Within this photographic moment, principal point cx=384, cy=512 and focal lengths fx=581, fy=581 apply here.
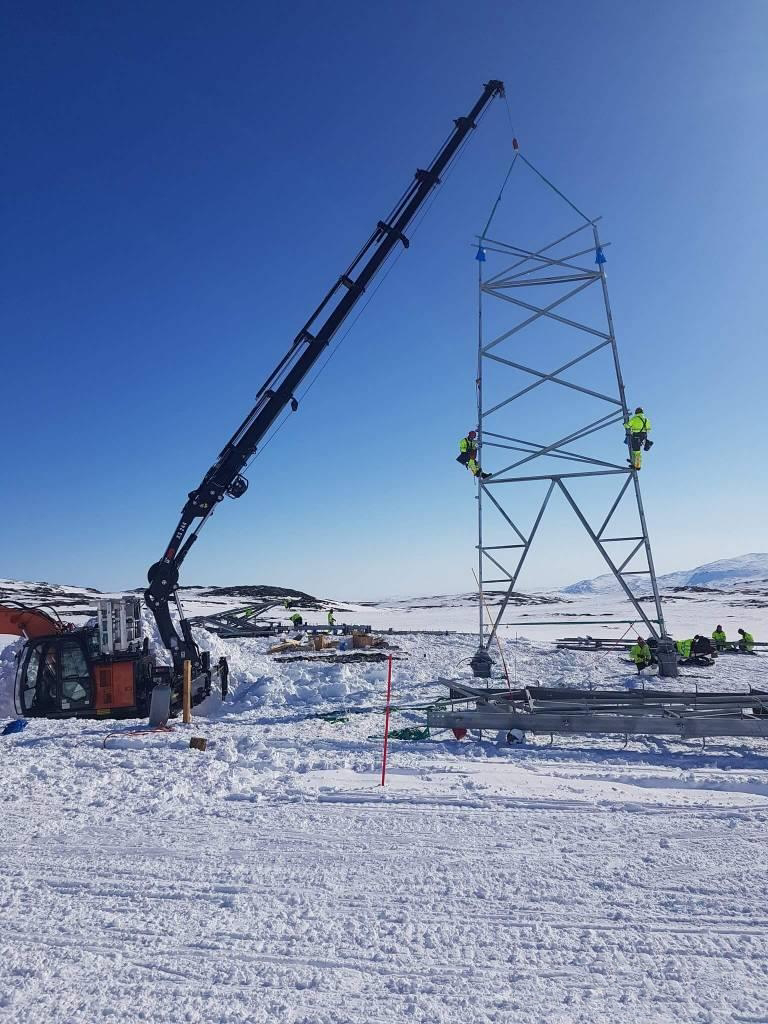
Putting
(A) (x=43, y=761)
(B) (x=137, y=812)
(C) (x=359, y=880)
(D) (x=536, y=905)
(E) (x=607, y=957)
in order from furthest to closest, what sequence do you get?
1. (A) (x=43, y=761)
2. (B) (x=137, y=812)
3. (C) (x=359, y=880)
4. (D) (x=536, y=905)
5. (E) (x=607, y=957)

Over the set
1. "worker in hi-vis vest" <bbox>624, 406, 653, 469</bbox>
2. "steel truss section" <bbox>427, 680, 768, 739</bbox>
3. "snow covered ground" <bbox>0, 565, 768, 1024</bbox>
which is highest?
"worker in hi-vis vest" <bbox>624, 406, 653, 469</bbox>

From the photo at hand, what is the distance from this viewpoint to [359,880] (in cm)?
423

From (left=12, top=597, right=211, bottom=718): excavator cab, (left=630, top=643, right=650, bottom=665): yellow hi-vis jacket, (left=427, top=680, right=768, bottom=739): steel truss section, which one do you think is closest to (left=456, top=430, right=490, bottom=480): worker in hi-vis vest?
(left=427, top=680, right=768, bottom=739): steel truss section

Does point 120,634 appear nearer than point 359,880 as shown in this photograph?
No

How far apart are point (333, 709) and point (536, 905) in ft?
25.1

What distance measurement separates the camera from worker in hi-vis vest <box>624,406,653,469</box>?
1246 cm

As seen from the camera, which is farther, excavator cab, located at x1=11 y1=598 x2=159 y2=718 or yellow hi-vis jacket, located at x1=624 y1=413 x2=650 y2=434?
yellow hi-vis jacket, located at x1=624 y1=413 x2=650 y2=434

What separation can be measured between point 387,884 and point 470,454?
10.5 m

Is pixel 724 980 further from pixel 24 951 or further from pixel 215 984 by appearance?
pixel 24 951

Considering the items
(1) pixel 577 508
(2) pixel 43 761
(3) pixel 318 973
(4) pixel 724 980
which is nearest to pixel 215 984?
(3) pixel 318 973

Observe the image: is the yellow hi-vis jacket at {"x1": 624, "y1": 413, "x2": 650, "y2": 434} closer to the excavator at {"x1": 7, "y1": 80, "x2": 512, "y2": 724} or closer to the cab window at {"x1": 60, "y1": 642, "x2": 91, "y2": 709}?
the excavator at {"x1": 7, "y1": 80, "x2": 512, "y2": 724}

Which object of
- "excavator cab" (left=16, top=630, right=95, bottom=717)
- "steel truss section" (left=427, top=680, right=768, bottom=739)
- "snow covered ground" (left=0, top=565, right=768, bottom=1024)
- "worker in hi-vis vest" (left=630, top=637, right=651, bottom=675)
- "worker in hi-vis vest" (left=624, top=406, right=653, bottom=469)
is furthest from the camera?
"worker in hi-vis vest" (left=630, top=637, right=651, bottom=675)

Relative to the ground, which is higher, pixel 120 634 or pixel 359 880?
pixel 120 634

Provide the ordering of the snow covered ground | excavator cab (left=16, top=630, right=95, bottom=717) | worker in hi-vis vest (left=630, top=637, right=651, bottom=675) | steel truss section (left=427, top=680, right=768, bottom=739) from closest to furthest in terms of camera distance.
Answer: the snow covered ground → steel truss section (left=427, top=680, right=768, bottom=739) → excavator cab (left=16, top=630, right=95, bottom=717) → worker in hi-vis vest (left=630, top=637, right=651, bottom=675)
